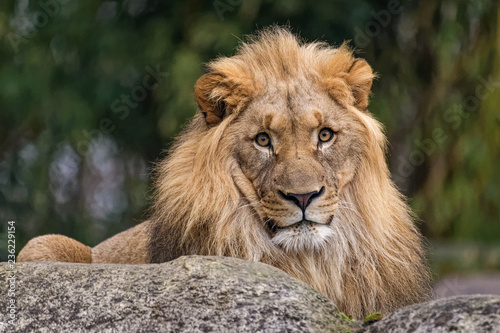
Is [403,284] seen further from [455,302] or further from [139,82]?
[139,82]

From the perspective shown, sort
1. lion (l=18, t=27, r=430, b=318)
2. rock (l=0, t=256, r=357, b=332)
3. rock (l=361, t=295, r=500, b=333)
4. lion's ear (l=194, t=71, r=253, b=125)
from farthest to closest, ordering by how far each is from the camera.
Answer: lion's ear (l=194, t=71, r=253, b=125)
lion (l=18, t=27, r=430, b=318)
rock (l=0, t=256, r=357, b=332)
rock (l=361, t=295, r=500, b=333)

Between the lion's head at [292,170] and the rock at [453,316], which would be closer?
the rock at [453,316]

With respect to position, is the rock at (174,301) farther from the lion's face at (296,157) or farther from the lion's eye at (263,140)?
the lion's eye at (263,140)

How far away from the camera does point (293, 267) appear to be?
3.87m

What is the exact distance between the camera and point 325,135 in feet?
12.7

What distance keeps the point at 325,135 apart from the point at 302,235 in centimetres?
49

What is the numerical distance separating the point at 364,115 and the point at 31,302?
1790mm

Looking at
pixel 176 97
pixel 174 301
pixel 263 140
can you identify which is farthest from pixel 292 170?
pixel 176 97

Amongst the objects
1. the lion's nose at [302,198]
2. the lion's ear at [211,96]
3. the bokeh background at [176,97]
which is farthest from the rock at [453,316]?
the bokeh background at [176,97]

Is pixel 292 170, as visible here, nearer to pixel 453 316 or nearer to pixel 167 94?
pixel 453 316

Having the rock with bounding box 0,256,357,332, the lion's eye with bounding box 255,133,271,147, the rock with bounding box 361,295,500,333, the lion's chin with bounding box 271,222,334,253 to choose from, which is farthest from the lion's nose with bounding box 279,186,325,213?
the rock with bounding box 361,295,500,333

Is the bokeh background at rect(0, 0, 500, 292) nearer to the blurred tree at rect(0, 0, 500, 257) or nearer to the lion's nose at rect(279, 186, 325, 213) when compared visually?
the blurred tree at rect(0, 0, 500, 257)

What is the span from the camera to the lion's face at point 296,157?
11.9 ft

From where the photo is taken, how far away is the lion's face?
143 inches
